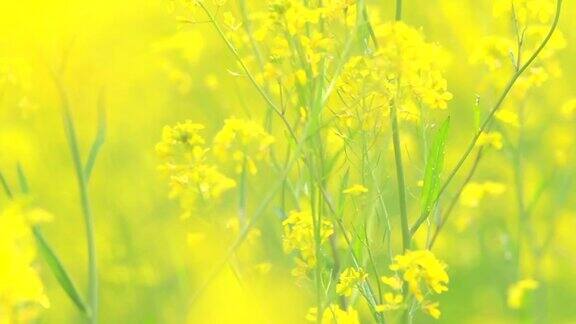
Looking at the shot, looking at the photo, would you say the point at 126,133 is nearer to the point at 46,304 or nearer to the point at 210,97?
the point at 210,97

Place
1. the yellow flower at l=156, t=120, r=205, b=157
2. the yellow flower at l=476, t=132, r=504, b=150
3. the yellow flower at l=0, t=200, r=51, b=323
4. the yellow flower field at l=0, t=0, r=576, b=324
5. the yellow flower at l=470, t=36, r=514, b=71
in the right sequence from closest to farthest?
1. the yellow flower at l=0, t=200, r=51, b=323
2. the yellow flower field at l=0, t=0, r=576, b=324
3. the yellow flower at l=156, t=120, r=205, b=157
4. the yellow flower at l=476, t=132, r=504, b=150
5. the yellow flower at l=470, t=36, r=514, b=71

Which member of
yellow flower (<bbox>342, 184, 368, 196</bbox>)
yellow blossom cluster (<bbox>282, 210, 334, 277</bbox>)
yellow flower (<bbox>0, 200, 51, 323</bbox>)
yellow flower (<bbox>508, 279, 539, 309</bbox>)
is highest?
yellow flower (<bbox>0, 200, 51, 323</bbox>)

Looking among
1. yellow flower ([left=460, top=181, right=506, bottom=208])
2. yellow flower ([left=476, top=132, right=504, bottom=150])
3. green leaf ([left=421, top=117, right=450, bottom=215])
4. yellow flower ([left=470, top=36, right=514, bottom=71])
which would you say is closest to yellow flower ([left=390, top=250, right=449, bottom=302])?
green leaf ([left=421, top=117, right=450, bottom=215])

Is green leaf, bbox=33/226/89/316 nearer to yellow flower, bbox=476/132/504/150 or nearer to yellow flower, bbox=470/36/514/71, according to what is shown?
yellow flower, bbox=476/132/504/150

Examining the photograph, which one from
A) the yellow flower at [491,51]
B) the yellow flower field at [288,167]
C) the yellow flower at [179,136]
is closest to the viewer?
the yellow flower field at [288,167]

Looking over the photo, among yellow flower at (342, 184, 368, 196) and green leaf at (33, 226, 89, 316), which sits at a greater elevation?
yellow flower at (342, 184, 368, 196)

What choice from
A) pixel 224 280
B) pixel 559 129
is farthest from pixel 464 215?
pixel 224 280

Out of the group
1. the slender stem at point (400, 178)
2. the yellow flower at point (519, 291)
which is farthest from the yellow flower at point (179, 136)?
the yellow flower at point (519, 291)

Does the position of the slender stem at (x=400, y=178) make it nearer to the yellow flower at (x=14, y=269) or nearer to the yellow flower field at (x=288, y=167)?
the yellow flower field at (x=288, y=167)

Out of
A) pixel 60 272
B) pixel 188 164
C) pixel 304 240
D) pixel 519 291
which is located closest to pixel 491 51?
pixel 519 291
